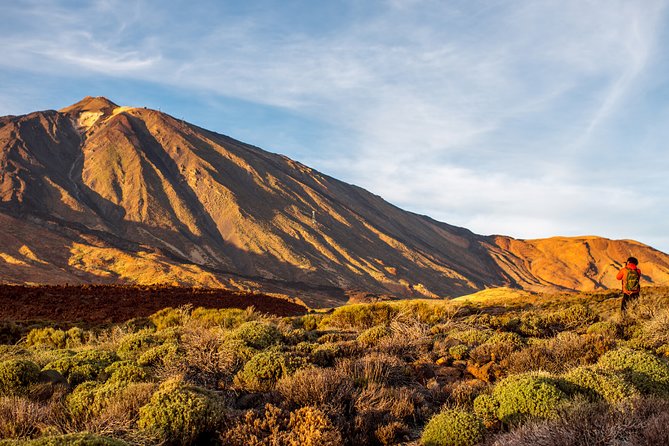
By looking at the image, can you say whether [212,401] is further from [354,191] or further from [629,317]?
[354,191]

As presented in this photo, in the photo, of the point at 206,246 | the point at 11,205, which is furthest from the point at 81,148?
the point at 206,246

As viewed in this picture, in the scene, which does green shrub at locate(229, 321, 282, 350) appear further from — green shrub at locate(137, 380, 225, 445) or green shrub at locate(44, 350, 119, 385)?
green shrub at locate(137, 380, 225, 445)

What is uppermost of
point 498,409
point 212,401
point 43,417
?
point 498,409

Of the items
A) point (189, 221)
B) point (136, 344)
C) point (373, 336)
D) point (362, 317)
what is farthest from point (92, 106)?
point (373, 336)

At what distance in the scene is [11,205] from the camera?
216ft

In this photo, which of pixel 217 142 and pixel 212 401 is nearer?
pixel 212 401

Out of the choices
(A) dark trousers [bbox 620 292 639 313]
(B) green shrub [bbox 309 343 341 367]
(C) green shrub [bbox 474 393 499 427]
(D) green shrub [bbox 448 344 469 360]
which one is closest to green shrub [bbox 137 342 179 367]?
(B) green shrub [bbox 309 343 341 367]

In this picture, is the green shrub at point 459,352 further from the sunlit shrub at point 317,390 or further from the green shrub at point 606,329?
the green shrub at point 606,329

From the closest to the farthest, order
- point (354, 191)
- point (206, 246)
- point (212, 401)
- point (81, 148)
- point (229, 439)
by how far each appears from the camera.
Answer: point (229, 439) → point (212, 401) → point (206, 246) → point (81, 148) → point (354, 191)

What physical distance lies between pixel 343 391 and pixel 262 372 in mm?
1442

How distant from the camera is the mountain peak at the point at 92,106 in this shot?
11181cm

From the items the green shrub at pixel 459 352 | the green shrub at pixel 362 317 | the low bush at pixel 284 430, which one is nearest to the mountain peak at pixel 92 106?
the green shrub at pixel 362 317

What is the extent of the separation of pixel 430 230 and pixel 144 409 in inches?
5091

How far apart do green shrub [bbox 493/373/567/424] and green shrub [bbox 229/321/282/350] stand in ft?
15.4
